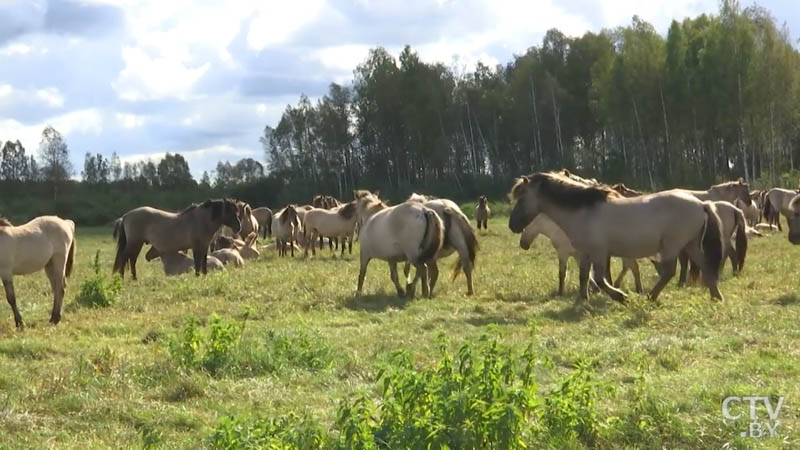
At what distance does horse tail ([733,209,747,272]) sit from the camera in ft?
48.7

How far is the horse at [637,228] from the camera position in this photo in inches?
475

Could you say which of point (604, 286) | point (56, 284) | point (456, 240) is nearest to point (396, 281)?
point (456, 240)

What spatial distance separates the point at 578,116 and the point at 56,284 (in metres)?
51.9

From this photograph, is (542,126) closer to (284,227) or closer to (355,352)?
(284,227)

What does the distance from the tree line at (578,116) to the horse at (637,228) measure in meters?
36.2

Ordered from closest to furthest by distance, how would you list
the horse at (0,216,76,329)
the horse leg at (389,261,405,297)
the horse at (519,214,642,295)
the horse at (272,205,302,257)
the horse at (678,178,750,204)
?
the horse at (0,216,76,329), the horse at (519,214,642,295), the horse leg at (389,261,405,297), the horse at (678,178,750,204), the horse at (272,205,302,257)

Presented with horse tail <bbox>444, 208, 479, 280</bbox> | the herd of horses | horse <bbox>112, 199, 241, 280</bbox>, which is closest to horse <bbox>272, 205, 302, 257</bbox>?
horse <bbox>112, 199, 241, 280</bbox>

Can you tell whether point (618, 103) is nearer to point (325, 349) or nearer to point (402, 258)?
point (402, 258)

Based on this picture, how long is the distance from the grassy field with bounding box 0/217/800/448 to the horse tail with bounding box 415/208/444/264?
2.57 ft

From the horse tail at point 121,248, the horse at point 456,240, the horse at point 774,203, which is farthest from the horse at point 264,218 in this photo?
the horse at point 456,240

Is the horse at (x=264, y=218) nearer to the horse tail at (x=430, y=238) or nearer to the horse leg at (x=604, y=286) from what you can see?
the horse tail at (x=430, y=238)

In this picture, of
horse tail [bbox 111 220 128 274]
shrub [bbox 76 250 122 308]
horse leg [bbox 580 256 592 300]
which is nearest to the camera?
horse leg [bbox 580 256 592 300]

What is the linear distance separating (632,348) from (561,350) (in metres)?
0.70

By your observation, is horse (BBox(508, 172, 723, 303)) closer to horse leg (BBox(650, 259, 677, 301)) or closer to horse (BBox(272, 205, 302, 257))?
horse leg (BBox(650, 259, 677, 301))
